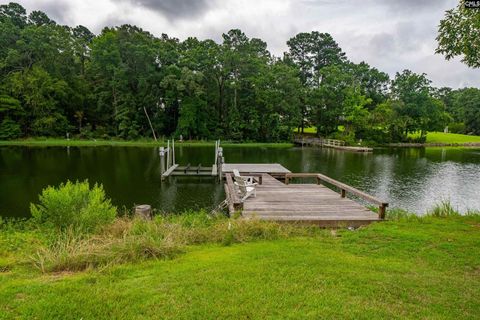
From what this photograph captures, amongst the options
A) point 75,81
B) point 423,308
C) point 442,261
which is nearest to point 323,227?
point 442,261

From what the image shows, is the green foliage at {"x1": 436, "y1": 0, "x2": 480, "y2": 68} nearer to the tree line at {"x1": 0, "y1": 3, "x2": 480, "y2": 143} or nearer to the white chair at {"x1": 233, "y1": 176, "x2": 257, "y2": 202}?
the white chair at {"x1": 233, "y1": 176, "x2": 257, "y2": 202}

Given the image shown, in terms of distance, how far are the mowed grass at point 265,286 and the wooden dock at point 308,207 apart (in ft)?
7.90

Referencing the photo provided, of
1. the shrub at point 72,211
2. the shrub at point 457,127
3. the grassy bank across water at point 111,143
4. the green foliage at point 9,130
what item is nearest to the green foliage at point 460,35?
the shrub at point 72,211

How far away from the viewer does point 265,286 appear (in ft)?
11.7

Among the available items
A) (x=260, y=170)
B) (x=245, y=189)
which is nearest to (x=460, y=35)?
(x=245, y=189)

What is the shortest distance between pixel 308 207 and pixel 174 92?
34814 millimetres

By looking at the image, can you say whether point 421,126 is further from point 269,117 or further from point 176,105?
point 176,105

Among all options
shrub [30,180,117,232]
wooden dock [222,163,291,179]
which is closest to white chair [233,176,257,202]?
shrub [30,180,117,232]

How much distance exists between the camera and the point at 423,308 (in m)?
3.20

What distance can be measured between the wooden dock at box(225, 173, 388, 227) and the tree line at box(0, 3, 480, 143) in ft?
101

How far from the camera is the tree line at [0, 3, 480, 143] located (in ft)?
128

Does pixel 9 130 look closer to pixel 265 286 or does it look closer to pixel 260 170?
pixel 260 170

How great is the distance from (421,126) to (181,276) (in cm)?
5550

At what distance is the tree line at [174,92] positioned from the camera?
1535 inches
